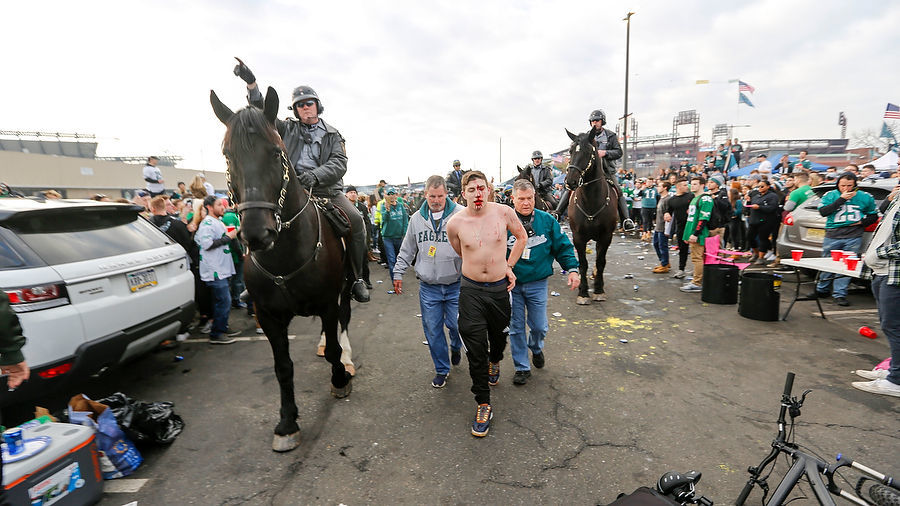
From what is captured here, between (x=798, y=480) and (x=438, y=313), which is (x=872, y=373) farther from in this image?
(x=438, y=313)

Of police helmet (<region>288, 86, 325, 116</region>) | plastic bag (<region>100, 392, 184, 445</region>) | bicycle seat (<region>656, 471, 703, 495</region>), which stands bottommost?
plastic bag (<region>100, 392, 184, 445</region>)

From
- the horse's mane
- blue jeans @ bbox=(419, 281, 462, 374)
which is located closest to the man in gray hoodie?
blue jeans @ bbox=(419, 281, 462, 374)

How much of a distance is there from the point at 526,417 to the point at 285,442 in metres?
2.18

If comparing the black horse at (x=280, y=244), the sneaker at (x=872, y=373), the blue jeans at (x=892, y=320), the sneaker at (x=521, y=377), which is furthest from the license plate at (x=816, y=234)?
the black horse at (x=280, y=244)

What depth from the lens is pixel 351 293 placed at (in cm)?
501

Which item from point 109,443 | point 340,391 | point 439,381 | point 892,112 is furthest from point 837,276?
point 892,112

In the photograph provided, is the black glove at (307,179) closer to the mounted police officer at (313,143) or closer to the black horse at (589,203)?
the mounted police officer at (313,143)

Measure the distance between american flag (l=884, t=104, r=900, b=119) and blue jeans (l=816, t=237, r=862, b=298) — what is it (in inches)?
580

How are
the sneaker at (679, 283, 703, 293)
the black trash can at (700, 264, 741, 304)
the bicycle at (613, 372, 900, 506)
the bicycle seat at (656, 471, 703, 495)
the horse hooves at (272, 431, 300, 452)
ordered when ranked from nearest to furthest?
the bicycle at (613, 372, 900, 506) < the bicycle seat at (656, 471, 703, 495) < the horse hooves at (272, 431, 300, 452) < the black trash can at (700, 264, 741, 304) < the sneaker at (679, 283, 703, 293)

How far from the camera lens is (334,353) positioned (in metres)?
4.16

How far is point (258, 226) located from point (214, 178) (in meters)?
67.1

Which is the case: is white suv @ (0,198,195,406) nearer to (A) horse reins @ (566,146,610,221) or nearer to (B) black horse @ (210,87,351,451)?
(B) black horse @ (210,87,351,451)

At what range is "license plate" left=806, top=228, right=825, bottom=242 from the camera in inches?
296

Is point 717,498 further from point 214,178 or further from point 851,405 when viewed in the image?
point 214,178
